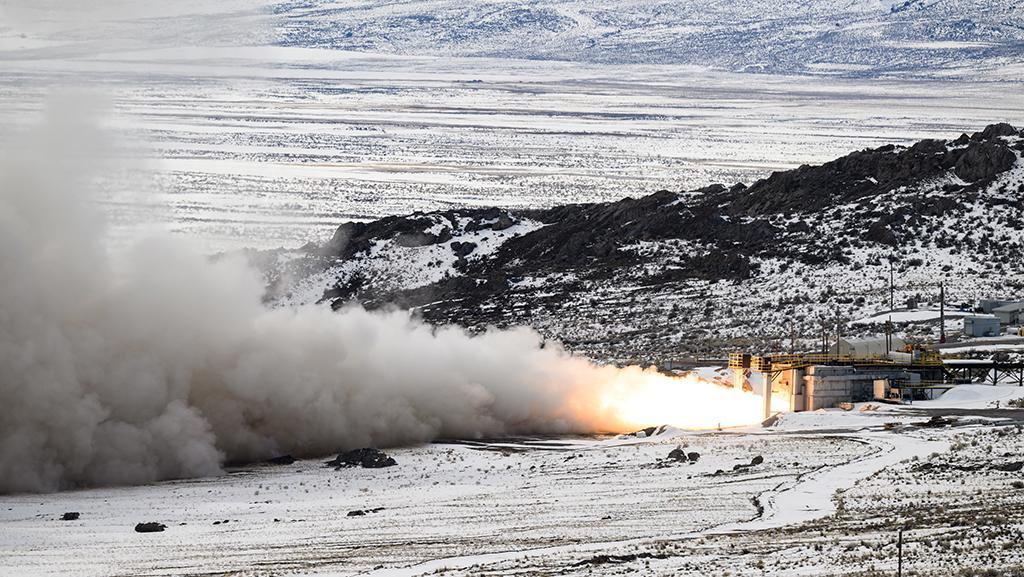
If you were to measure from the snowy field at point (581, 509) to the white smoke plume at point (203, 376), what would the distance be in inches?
88.0

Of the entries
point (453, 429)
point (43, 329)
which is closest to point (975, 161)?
point (453, 429)

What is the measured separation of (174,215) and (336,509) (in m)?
99.6

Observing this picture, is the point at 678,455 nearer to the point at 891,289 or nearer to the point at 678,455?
the point at 678,455

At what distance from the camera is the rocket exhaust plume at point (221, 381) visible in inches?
2452

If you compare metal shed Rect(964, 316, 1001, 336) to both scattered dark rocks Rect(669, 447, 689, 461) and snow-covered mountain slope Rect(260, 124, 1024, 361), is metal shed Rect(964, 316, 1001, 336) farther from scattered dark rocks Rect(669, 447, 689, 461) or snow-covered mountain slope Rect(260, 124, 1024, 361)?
scattered dark rocks Rect(669, 447, 689, 461)

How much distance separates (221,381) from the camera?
225 feet

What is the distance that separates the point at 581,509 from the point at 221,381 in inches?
797

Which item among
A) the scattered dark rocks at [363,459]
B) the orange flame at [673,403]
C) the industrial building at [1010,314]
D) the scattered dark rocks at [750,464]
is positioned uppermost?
the scattered dark rocks at [750,464]

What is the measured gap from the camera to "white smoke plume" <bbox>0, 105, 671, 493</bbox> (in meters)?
62.2

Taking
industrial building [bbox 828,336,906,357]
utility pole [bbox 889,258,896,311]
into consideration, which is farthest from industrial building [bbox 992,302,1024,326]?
industrial building [bbox 828,336,906,357]

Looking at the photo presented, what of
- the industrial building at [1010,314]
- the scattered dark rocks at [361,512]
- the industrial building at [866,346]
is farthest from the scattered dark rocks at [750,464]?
the industrial building at [1010,314]

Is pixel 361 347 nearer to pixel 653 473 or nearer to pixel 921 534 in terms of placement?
pixel 653 473

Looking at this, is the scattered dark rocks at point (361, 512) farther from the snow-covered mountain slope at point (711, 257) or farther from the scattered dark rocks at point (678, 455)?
the snow-covered mountain slope at point (711, 257)

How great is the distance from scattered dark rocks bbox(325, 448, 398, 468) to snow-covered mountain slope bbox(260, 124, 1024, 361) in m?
35.1
